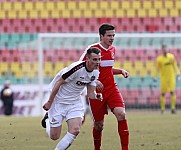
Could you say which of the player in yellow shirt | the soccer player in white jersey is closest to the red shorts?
the soccer player in white jersey

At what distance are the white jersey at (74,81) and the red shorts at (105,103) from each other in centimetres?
84

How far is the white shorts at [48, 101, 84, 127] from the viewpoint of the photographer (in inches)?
352

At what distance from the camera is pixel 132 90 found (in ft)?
80.4

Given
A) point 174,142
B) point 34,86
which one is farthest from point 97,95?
point 34,86

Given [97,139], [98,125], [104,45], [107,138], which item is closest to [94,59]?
[104,45]

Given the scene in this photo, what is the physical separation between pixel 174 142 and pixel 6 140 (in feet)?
10.2

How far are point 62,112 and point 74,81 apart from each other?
1.62 feet

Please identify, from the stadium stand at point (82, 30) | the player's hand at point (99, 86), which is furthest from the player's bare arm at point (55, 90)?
the stadium stand at point (82, 30)

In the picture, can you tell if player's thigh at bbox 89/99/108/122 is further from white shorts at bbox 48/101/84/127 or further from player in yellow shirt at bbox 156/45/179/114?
player in yellow shirt at bbox 156/45/179/114

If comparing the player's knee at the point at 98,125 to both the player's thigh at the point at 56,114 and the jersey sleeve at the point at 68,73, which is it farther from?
the jersey sleeve at the point at 68,73

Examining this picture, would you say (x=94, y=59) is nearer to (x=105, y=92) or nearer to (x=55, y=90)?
(x=55, y=90)

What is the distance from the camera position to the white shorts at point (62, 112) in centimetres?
893

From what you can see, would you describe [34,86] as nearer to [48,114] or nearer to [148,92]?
[148,92]

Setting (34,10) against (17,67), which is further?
(34,10)
